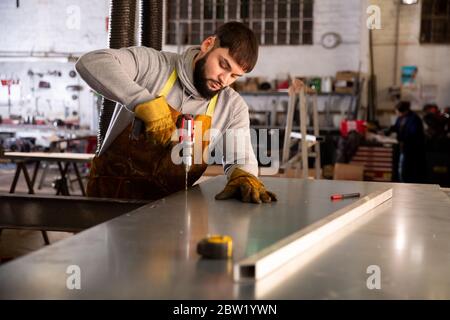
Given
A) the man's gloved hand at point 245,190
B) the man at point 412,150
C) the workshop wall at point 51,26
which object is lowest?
the man at point 412,150

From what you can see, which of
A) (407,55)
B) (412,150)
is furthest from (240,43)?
(407,55)

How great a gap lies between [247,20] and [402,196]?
816 cm

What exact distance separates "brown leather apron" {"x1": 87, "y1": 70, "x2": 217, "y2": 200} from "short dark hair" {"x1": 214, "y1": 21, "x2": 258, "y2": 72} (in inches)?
12.3

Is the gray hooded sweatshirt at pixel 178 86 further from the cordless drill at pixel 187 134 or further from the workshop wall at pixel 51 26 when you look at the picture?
the workshop wall at pixel 51 26

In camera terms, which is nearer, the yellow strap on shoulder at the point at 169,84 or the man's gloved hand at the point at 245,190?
the man's gloved hand at the point at 245,190

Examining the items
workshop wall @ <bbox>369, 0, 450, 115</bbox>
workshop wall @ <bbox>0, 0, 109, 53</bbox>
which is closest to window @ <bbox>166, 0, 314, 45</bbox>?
workshop wall @ <bbox>369, 0, 450, 115</bbox>

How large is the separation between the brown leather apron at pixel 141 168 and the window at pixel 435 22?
8065 mm

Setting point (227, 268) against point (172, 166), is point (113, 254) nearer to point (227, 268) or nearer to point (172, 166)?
point (227, 268)

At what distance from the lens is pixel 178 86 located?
8.62 feet

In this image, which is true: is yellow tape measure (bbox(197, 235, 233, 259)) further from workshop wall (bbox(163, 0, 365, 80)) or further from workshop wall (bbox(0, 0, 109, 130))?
workshop wall (bbox(0, 0, 109, 130))

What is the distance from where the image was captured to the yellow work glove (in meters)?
2.15

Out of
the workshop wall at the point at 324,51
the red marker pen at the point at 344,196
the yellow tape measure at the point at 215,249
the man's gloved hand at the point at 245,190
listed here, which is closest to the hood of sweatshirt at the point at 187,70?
the man's gloved hand at the point at 245,190

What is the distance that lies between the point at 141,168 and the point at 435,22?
8428 millimetres

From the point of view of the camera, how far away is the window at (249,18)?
10078 mm
